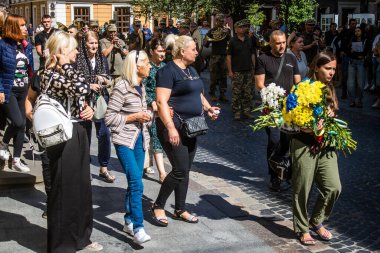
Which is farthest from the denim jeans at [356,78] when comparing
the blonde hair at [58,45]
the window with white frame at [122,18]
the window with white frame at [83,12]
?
the window with white frame at [83,12]

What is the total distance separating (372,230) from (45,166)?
3.19m

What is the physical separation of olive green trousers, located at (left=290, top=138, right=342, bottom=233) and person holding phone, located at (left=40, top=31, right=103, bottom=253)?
73.4 inches

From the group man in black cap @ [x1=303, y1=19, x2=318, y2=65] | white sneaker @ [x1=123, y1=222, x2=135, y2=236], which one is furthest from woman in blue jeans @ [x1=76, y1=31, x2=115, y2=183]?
man in black cap @ [x1=303, y1=19, x2=318, y2=65]

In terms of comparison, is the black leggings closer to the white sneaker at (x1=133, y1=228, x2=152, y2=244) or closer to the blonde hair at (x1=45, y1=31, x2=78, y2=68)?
the blonde hair at (x1=45, y1=31, x2=78, y2=68)

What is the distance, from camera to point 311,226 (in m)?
5.54

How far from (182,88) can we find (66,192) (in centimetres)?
150

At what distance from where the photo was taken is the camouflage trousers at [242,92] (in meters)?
11.8

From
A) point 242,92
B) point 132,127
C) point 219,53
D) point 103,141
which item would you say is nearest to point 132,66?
point 132,127

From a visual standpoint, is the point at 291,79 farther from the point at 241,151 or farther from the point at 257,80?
the point at 241,151

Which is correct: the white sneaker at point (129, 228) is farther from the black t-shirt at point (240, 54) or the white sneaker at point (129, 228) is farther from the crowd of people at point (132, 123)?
the black t-shirt at point (240, 54)

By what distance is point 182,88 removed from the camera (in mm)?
5508

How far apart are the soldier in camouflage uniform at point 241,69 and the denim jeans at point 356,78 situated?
2741mm

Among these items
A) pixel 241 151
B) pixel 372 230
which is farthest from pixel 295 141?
pixel 241 151

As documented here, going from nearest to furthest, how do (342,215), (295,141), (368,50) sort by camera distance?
(295,141) → (342,215) → (368,50)
